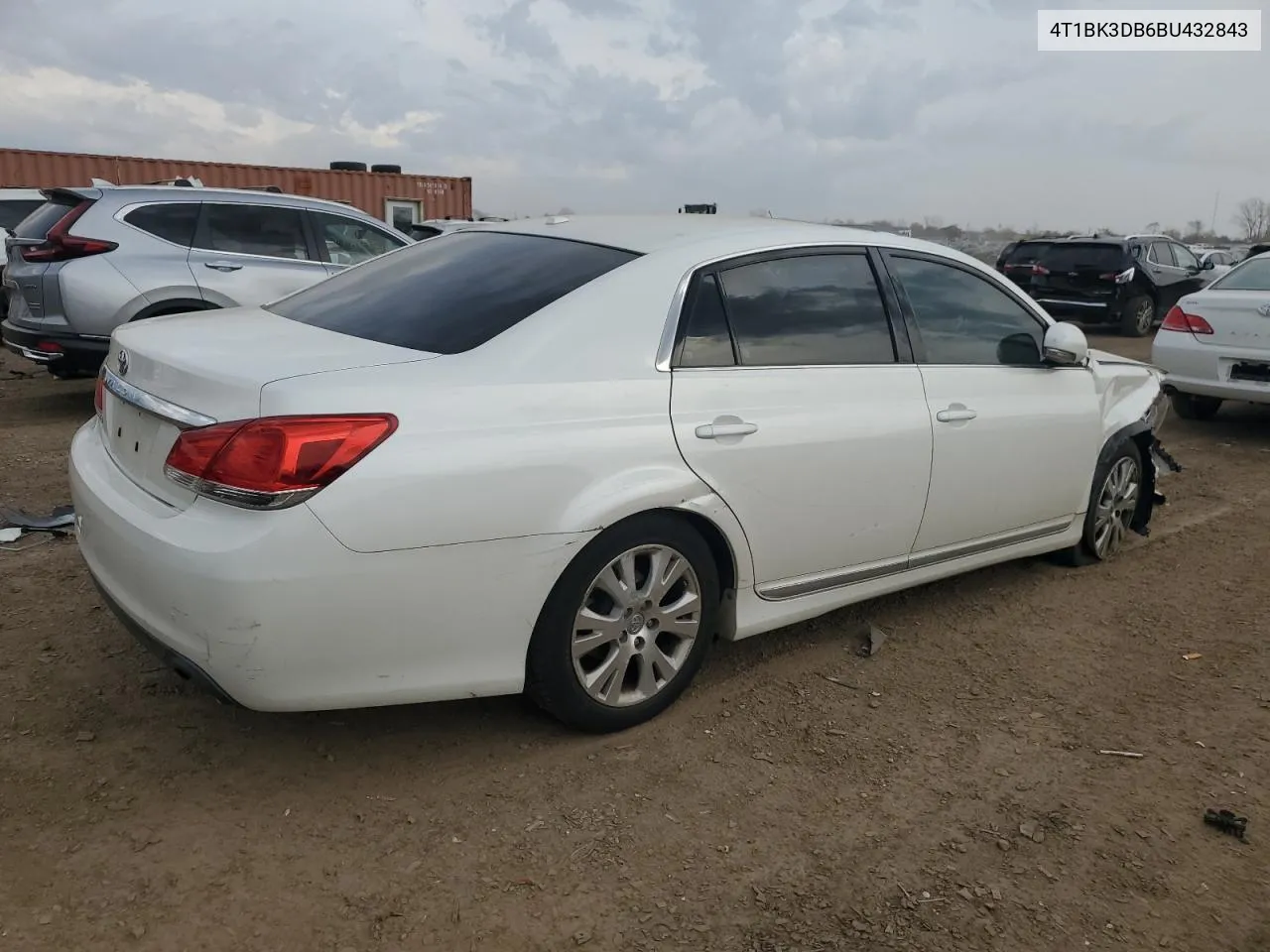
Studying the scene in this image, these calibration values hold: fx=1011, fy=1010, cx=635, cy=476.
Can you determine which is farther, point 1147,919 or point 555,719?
point 555,719

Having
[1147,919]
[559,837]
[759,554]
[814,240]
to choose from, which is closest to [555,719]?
[559,837]

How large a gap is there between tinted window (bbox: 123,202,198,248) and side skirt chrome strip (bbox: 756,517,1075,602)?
5.80 meters

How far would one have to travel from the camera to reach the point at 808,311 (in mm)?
3516

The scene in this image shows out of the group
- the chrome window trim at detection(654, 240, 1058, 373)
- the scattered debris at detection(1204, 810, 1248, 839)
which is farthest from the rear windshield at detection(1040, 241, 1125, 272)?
the scattered debris at detection(1204, 810, 1248, 839)

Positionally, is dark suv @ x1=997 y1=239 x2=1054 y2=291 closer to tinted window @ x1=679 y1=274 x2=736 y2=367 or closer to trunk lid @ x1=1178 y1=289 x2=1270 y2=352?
trunk lid @ x1=1178 y1=289 x2=1270 y2=352

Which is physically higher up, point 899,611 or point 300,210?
point 300,210

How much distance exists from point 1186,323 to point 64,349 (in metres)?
8.34

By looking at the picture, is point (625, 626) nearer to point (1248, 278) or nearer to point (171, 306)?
point (171, 306)

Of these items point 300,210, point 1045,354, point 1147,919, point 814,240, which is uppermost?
point 300,210

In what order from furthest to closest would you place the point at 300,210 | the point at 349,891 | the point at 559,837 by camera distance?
1. the point at 300,210
2. the point at 559,837
3. the point at 349,891

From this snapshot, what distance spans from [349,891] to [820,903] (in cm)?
113

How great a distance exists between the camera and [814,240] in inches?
143

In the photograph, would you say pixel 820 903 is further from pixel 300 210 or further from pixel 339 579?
pixel 300 210

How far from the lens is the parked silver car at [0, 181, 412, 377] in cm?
695
